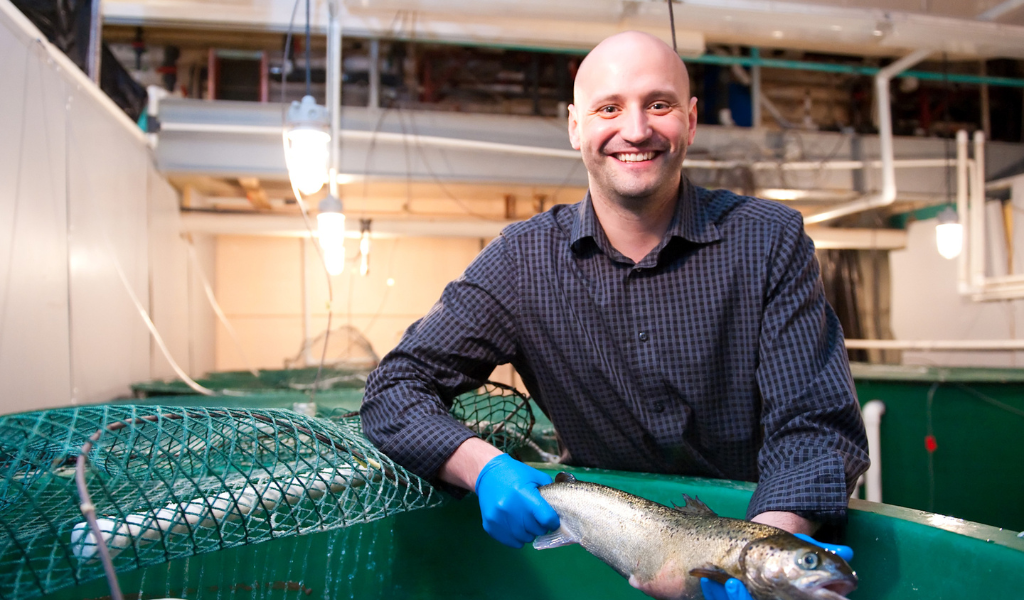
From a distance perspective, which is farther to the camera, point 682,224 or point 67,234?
point 67,234

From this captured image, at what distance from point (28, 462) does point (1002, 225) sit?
7356 mm

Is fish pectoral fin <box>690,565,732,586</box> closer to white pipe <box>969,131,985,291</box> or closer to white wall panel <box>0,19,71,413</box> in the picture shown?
white wall panel <box>0,19,71,413</box>

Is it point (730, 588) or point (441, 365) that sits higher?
point (441, 365)

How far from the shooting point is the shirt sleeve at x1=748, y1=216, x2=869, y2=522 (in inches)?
41.4

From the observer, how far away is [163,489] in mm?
1185

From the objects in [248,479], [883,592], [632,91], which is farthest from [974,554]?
[248,479]

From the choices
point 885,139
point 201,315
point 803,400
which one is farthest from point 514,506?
point 201,315

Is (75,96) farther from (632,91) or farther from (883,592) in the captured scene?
(883,592)

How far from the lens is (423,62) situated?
579 cm

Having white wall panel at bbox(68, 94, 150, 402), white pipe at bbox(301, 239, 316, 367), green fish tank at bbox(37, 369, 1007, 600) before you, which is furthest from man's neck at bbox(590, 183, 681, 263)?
white pipe at bbox(301, 239, 316, 367)

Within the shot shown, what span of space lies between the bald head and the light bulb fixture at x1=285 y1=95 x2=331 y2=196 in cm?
123

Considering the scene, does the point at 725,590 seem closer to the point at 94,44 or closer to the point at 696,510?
the point at 696,510

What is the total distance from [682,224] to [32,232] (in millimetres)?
2582

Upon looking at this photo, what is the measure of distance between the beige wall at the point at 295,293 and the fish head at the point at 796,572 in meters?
5.79
